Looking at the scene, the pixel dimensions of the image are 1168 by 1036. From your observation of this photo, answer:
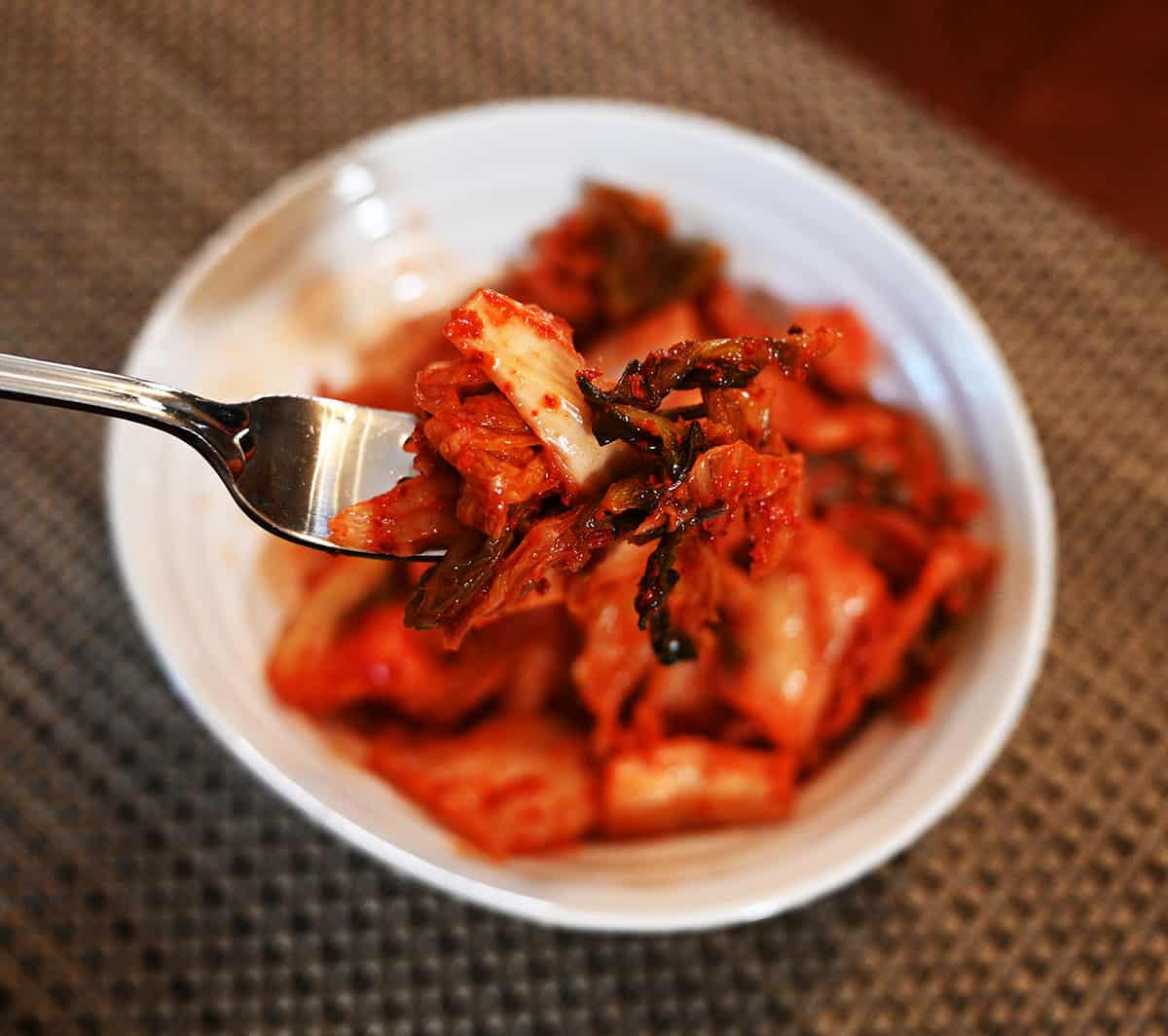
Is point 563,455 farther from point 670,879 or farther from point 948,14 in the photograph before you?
point 948,14

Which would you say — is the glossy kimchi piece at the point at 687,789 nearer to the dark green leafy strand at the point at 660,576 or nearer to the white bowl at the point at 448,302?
the white bowl at the point at 448,302

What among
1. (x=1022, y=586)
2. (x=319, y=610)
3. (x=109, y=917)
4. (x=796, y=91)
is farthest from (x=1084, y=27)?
Answer: (x=109, y=917)

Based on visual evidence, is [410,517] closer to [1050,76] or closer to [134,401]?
[134,401]

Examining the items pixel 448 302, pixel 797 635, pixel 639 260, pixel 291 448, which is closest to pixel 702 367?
pixel 291 448

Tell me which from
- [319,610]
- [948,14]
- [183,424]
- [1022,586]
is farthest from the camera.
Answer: [948,14]

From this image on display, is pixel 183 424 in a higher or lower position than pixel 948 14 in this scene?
higher
